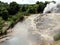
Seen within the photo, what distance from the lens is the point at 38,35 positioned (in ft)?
52.7

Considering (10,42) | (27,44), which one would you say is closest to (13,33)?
(10,42)

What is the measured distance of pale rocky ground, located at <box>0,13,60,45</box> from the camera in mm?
14866

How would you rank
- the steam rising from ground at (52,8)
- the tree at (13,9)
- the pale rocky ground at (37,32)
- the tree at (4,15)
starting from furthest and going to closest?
the tree at (13,9), the steam rising from ground at (52,8), the tree at (4,15), the pale rocky ground at (37,32)

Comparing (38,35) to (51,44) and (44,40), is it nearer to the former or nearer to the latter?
(44,40)

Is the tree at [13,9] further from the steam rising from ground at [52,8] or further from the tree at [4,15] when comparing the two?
the steam rising from ground at [52,8]

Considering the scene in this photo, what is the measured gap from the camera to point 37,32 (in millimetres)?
16859

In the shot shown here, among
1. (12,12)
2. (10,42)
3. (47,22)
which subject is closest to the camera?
(10,42)

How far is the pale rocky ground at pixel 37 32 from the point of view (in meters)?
14.9

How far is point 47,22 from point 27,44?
219 inches

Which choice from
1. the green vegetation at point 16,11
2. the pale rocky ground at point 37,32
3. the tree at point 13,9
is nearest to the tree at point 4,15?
the green vegetation at point 16,11

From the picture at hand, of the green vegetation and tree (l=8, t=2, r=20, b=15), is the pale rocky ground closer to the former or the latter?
the green vegetation

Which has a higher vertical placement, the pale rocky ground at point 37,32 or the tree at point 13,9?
the tree at point 13,9

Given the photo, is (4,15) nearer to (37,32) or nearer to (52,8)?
(52,8)

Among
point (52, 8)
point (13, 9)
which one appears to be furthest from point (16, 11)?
point (52, 8)
